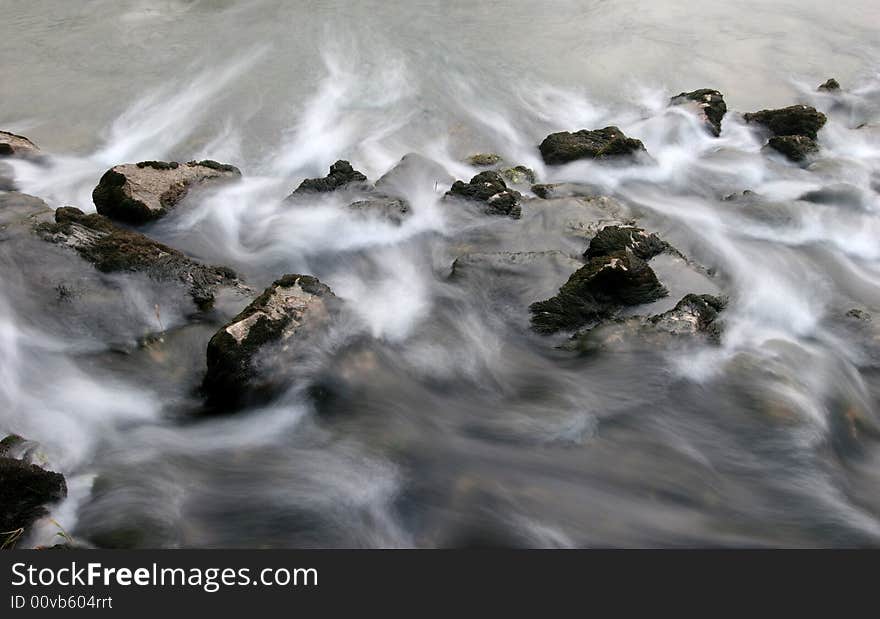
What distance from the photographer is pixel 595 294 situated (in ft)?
21.6

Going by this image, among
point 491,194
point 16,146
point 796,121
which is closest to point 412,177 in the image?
point 491,194

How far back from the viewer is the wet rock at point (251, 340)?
545cm

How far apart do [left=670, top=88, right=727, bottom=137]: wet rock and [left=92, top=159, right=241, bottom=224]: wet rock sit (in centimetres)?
744

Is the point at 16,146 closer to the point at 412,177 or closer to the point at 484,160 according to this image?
the point at 412,177

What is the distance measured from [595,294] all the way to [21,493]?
15.8 feet

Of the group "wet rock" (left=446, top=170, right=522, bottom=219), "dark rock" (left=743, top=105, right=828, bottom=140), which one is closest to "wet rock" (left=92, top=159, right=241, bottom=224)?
"wet rock" (left=446, top=170, right=522, bottom=219)

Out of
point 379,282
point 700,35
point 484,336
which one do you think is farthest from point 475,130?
point 700,35

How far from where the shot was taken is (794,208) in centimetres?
878

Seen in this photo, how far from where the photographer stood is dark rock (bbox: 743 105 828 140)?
1034cm

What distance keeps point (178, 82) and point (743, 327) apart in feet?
31.0

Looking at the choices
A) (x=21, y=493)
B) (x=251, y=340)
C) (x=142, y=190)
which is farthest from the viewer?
(x=142, y=190)

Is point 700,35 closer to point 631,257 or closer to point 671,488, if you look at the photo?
point 631,257

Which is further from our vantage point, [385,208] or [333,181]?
[333,181]

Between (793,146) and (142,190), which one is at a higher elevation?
(793,146)
